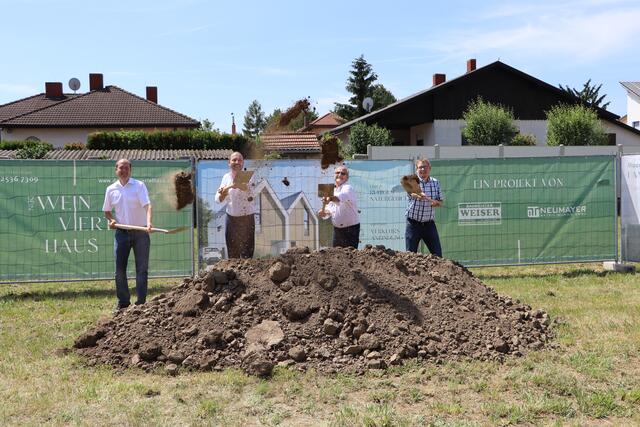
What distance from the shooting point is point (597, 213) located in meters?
11.4

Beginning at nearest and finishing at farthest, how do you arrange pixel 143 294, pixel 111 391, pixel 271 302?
pixel 111 391 → pixel 271 302 → pixel 143 294

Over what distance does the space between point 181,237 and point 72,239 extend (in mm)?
1585

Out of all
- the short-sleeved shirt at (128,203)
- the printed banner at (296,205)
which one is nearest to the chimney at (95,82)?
the printed banner at (296,205)

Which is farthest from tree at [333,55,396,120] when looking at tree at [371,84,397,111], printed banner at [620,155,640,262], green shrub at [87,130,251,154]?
printed banner at [620,155,640,262]

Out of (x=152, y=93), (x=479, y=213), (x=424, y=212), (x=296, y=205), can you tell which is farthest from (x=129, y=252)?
(x=152, y=93)

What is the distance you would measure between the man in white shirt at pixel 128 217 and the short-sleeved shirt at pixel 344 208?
2.20m

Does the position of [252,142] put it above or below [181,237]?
above

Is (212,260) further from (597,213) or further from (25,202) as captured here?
(597,213)

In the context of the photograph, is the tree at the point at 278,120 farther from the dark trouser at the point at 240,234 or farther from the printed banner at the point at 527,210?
the printed banner at the point at 527,210

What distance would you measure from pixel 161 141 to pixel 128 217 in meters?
24.0

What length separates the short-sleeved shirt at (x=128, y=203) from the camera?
25.0ft

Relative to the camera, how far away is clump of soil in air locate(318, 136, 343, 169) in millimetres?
8719

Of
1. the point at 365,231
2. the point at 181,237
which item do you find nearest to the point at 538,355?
the point at 365,231

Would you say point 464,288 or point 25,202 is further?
point 25,202
